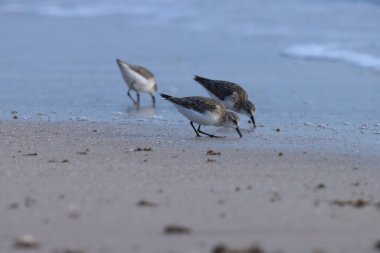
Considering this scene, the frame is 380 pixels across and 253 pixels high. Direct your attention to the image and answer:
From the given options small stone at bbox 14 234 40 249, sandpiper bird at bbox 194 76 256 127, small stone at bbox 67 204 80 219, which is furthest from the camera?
sandpiper bird at bbox 194 76 256 127

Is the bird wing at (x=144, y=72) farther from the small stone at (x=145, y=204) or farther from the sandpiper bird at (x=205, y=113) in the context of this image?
the small stone at (x=145, y=204)

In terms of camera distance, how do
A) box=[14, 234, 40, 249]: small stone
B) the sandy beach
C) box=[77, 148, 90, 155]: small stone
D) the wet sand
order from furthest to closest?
box=[77, 148, 90, 155]: small stone
the sandy beach
the wet sand
box=[14, 234, 40, 249]: small stone

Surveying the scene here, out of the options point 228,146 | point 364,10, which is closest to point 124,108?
point 228,146

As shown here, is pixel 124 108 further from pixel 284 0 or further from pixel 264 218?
pixel 284 0

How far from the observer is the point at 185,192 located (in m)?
5.90

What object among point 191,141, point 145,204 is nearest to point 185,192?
point 145,204

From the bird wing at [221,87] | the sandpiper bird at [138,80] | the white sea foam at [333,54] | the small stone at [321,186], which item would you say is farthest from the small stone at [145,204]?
the white sea foam at [333,54]

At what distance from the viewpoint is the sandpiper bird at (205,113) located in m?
8.96

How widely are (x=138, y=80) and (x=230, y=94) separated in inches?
54.8

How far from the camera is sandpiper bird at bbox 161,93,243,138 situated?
353 inches

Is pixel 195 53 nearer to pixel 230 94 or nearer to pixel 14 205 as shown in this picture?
pixel 230 94

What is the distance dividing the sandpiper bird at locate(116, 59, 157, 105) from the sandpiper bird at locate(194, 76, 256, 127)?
887 millimetres

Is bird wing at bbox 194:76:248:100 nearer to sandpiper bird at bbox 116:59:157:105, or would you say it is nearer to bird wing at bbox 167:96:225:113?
sandpiper bird at bbox 116:59:157:105

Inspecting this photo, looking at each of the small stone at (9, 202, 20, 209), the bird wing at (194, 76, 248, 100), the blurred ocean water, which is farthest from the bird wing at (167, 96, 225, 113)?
the small stone at (9, 202, 20, 209)
